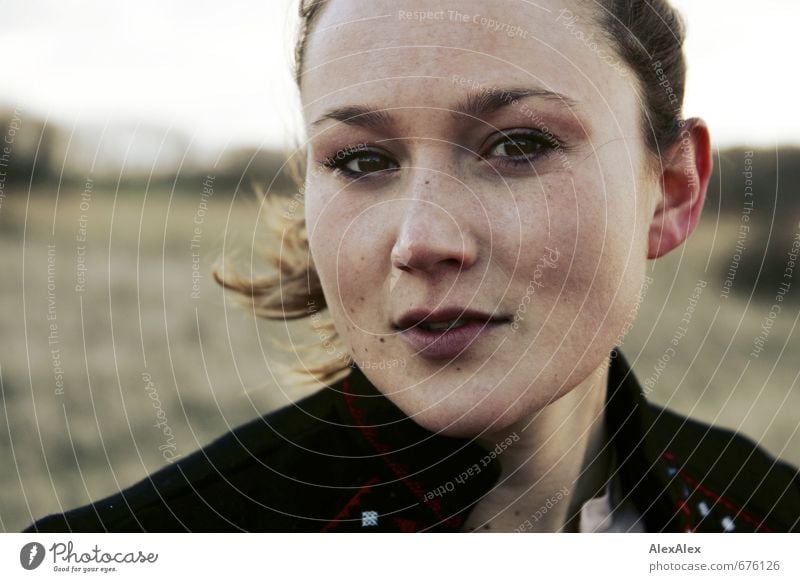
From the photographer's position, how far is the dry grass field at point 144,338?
1.08 m

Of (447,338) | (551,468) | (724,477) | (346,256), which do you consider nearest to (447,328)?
(447,338)

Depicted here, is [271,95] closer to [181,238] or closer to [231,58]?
[231,58]

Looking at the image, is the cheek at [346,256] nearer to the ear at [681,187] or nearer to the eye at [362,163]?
the eye at [362,163]

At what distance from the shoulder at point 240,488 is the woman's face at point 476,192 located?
17 cm

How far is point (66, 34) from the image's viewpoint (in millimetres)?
1047

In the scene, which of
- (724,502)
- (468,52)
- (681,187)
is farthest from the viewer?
(724,502)

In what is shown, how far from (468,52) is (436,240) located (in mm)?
204

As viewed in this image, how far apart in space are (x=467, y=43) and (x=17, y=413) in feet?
2.40

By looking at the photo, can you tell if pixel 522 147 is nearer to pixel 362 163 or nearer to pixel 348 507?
pixel 362 163

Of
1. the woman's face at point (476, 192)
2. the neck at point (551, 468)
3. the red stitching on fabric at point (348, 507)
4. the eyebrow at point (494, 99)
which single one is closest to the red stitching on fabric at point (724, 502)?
the neck at point (551, 468)

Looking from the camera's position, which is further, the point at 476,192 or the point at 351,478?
the point at 351,478

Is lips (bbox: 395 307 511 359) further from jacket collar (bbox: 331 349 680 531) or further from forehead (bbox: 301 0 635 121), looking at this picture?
forehead (bbox: 301 0 635 121)

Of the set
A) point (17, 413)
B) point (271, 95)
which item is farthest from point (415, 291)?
point (17, 413)

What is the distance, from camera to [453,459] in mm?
1082
